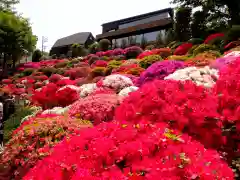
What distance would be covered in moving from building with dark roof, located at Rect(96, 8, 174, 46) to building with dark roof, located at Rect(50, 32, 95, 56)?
10.7 m

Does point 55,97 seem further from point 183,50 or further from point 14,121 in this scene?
point 183,50

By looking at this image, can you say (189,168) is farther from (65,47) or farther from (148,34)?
(65,47)

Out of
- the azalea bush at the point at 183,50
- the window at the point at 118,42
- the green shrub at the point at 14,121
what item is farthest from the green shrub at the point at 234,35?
the window at the point at 118,42

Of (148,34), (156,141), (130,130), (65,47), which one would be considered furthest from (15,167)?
(65,47)

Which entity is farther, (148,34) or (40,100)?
(148,34)

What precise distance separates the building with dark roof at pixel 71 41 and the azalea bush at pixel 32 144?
45750mm

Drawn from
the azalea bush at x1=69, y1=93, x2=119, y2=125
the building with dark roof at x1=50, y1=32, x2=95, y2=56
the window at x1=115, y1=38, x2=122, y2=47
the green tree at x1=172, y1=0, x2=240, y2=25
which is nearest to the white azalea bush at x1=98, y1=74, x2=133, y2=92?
the azalea bush at x1=69, y1=93, x2=119, y2=125

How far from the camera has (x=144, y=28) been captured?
109 ft

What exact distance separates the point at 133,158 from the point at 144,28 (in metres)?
31.8

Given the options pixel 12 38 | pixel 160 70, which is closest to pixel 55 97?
pixel 160 70

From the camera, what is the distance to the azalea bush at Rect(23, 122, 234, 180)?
2.26m

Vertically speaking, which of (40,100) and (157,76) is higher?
(157,76)

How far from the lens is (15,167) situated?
4.18 m

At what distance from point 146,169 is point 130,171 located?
6.4 inches
